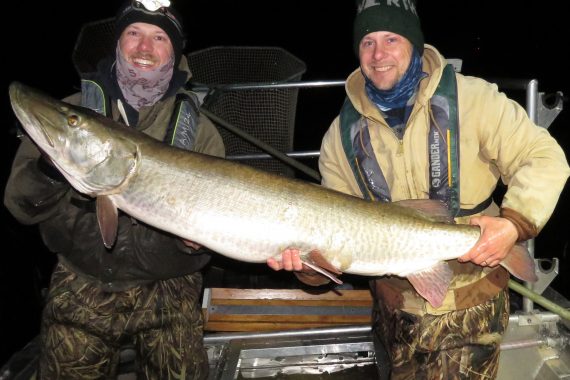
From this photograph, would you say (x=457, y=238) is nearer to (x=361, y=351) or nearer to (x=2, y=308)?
(x=361, y=351)

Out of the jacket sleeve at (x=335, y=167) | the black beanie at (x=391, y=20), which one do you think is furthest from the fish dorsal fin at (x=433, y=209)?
the black beanie at (x=391, y=20)

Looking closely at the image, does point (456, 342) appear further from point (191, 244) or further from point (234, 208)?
point (191, 244)

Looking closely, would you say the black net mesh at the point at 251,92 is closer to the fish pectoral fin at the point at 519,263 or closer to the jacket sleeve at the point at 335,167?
the jacket sleeve at the point at 335,167

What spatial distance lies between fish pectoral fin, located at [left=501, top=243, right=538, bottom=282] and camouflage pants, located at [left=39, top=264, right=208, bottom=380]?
2054 mm

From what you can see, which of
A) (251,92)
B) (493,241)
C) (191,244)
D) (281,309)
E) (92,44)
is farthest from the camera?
(251,92)

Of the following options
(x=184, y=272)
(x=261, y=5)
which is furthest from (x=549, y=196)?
(x=261, y=5)

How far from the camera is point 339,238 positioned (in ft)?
8.55

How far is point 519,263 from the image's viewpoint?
2.50 metres

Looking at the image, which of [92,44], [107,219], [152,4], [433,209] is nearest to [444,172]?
[433,209]

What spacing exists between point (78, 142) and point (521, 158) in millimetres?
2499

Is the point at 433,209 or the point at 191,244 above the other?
the point at 433,209

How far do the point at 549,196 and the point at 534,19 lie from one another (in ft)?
83.1

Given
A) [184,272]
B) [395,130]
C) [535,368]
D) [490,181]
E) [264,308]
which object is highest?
[395,130]

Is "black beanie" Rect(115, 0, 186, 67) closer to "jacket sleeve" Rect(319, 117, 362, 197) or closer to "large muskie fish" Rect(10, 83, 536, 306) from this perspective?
"large muskie fish" Rect(10, 83, 536, 306)
